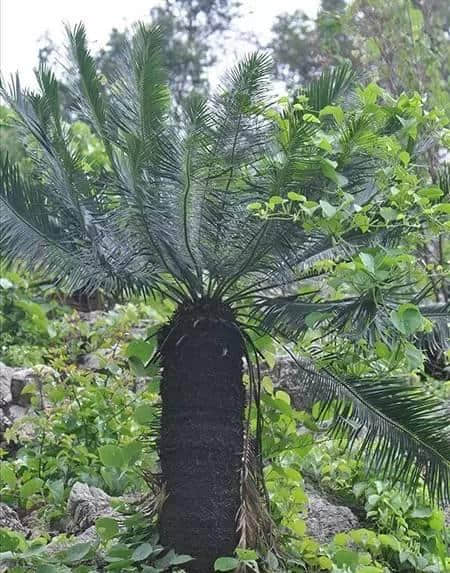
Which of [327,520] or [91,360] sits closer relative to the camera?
[327,520]

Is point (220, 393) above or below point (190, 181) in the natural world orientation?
below

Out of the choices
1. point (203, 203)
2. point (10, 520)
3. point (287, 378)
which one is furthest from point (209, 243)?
point (287, 378)

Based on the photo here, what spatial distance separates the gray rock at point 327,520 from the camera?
453cm

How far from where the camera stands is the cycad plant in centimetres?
342

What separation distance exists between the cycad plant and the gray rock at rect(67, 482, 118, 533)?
101cm

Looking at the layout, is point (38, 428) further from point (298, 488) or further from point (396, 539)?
point (396, 539)

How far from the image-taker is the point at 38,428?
5.52 meters

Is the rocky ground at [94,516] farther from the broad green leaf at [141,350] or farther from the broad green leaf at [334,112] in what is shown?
the broad green leaf at [334,112]

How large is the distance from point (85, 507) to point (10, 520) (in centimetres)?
40

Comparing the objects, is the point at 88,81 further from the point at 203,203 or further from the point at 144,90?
A: the point at 203,203

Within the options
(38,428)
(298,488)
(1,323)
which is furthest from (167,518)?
(1,323)

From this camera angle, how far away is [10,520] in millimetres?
4547

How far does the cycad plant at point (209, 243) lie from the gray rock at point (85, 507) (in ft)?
3.32

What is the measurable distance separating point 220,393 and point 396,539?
1.33m
